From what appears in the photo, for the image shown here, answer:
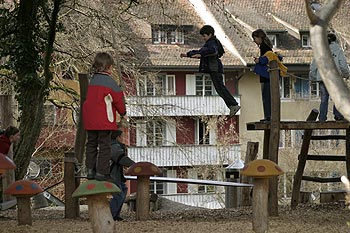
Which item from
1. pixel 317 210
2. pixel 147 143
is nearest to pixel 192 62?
pixel 147 143

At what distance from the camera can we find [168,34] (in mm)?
26031

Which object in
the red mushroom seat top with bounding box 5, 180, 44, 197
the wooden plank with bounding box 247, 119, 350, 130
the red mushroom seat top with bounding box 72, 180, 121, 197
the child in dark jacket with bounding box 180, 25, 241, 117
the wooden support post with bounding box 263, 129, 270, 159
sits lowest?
the red mushroom seat top with bounding box 5, 180, 44, 197

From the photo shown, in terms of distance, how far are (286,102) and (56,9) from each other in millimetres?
28957

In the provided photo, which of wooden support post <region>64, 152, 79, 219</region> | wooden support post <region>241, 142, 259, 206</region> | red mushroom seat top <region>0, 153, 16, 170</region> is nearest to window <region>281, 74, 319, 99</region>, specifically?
wooden support post <region>241, 142, 259, 206</region>

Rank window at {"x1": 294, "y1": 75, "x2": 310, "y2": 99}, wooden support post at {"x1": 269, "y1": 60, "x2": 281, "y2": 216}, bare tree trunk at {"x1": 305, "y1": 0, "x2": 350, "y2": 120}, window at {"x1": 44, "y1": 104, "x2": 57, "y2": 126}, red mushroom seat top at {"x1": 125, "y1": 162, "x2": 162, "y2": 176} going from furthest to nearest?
window at {"x1": 294, "y1": 75, "x2": 310, "y2": 99}
window at {"x1": 44, "y1": 104, "x2": 57, "y2": 126}
wooden support post at {"x1": 269, "y1": 60, "x2": 281, "y2": 216}
red mushroom seat top at {"x1": 125, "y1": 162, "x2": 162, "y2": 176}
bare tree trunk at {"x1": 305, "y1": 0, "x2": 350, "y2": 120}

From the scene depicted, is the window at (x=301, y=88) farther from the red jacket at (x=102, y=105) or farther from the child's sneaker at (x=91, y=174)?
the red jacket at (x=102, y=105)

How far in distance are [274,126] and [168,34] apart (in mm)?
14135

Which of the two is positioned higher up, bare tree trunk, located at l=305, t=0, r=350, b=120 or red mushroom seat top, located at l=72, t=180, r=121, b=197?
bare tree trunk, located at l=305, t=0, r=350, b=120

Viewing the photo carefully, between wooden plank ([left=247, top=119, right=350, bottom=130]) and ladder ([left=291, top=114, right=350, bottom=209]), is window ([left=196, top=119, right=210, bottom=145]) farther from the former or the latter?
wooden plank ([left=247, top=119, right=350, bottom=130])

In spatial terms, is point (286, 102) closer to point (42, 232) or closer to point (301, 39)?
point (301, 39)

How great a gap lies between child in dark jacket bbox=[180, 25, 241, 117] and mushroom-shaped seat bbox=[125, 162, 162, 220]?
6.74 feet

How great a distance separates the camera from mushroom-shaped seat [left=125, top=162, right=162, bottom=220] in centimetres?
1151

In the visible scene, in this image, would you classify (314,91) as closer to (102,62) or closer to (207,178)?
(207,178)

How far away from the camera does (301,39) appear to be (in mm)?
45375
